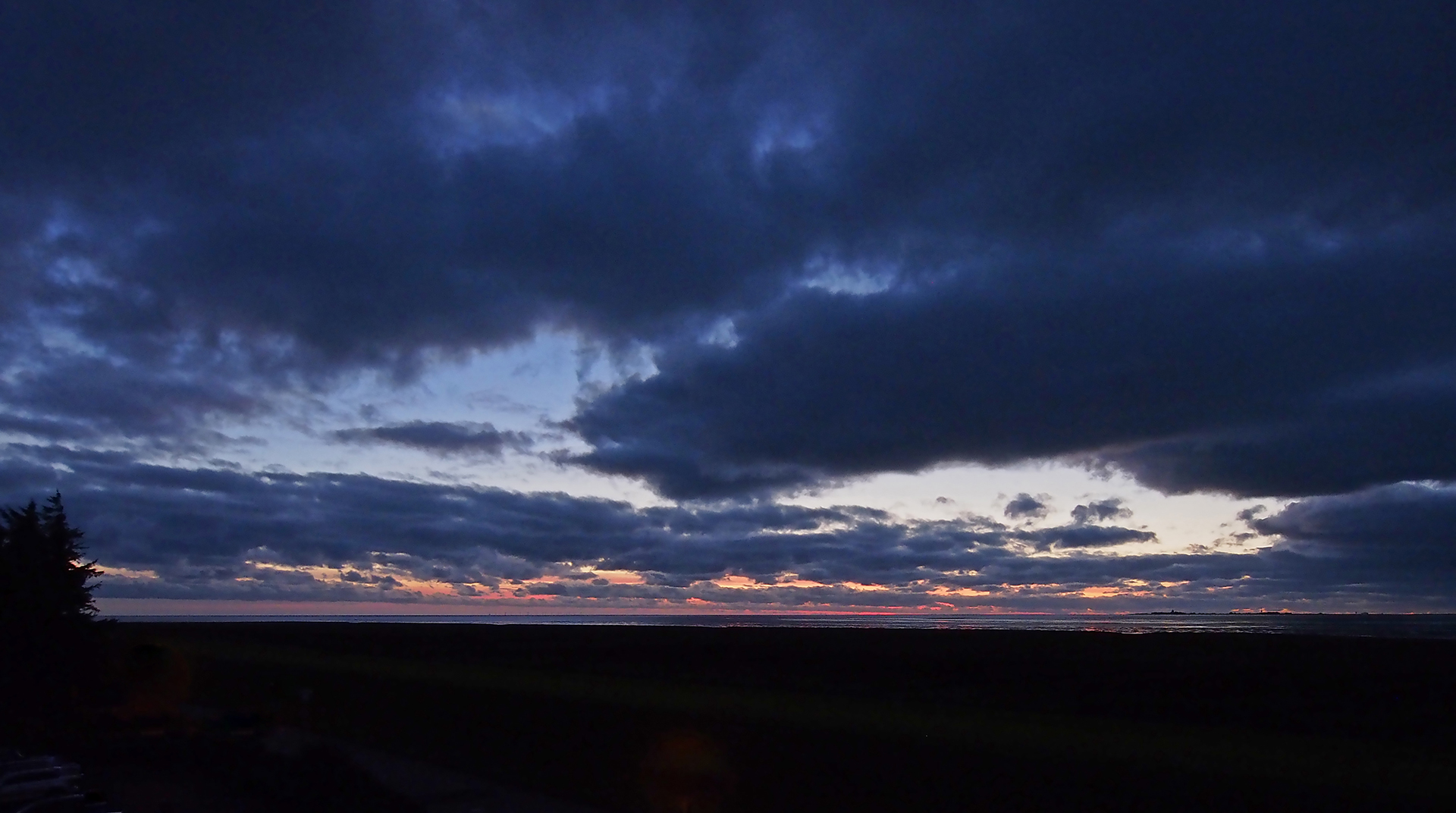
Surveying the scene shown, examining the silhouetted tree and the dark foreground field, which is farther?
the silhouetted tree

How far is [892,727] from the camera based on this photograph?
18188 mm

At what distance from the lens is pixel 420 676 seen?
2909 cm

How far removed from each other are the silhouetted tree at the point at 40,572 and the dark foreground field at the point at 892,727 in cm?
373

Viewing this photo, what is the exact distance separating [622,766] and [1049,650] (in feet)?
125

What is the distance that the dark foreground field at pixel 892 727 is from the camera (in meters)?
14.2

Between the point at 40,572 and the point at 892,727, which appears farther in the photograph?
the point at 40,572

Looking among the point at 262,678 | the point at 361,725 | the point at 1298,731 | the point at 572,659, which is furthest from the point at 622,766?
the point at 572,659

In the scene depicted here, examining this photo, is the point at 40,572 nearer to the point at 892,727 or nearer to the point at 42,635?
the point at 42,635

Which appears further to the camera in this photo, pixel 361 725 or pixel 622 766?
pixel 361 725

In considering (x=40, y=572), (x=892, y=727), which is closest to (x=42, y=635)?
(x=40, y=572)

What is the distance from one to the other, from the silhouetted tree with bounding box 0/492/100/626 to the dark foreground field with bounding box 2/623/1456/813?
3728mm

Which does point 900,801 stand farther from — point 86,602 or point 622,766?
point 86,602

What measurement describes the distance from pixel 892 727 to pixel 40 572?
78.0ft

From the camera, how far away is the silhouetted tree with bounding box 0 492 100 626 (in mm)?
26203
